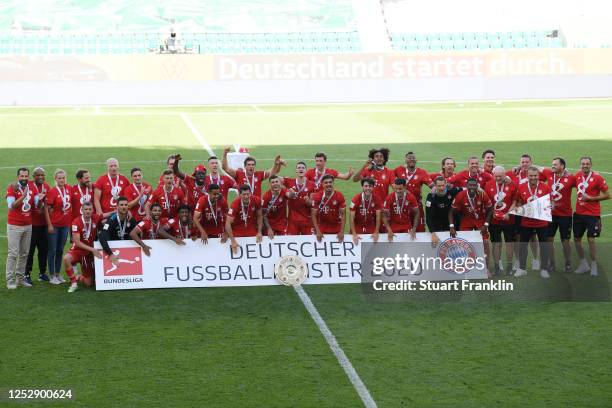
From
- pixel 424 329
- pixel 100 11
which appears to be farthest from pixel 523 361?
pixel 100 11

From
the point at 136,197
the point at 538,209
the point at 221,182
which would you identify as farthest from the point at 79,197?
the point at 538,209

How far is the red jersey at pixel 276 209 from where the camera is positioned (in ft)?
50.3

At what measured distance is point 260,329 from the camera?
1260cm

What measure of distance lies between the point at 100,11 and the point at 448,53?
26.6 metres

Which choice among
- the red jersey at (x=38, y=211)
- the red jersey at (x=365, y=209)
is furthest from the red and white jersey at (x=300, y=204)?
the red jersey at (x=38, y=211)

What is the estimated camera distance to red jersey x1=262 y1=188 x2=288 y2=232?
15344 millimetres

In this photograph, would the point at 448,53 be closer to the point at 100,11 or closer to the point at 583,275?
the point at 100,11

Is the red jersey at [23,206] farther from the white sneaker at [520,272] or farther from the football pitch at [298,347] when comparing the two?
the white sneaker at [520,272]

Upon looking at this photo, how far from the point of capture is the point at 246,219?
1485 centimetres

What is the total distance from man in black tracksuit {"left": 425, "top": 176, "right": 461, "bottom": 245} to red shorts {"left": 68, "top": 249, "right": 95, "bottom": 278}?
18.0 feet

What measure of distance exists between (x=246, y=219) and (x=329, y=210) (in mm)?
1402

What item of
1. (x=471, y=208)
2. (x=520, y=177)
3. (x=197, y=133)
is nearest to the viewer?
(x=471, y=208)

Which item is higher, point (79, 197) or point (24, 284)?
point (79, 197)

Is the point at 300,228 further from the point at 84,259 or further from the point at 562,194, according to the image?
the point at 562,194
